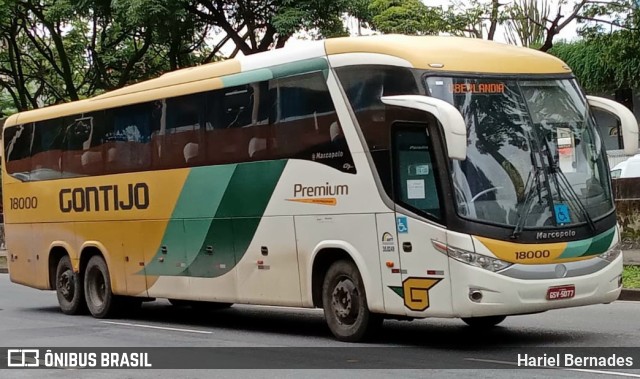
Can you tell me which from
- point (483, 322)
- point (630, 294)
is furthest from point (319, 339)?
point (630, 294)

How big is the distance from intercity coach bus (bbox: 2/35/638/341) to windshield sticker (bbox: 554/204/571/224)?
0.02 metres

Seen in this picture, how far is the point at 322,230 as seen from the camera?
41.8 feet

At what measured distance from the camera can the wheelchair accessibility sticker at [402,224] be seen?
1158cm

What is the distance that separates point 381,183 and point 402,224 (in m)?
0.54

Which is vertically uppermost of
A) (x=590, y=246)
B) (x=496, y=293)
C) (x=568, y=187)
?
(x=568, y=187)

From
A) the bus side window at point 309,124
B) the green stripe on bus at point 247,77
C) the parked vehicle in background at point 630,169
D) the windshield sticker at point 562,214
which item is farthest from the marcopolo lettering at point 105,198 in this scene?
the parked vehicle in background at point 630,169

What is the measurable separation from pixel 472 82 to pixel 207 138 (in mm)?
4472

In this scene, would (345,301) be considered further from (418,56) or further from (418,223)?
(418,56)

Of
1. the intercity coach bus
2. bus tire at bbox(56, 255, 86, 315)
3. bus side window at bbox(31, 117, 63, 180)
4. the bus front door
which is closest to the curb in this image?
the intercity coach bus

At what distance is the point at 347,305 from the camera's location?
12.5 m

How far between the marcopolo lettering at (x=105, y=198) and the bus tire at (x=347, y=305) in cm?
448

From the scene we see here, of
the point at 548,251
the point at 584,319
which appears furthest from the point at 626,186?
the point at 548,251

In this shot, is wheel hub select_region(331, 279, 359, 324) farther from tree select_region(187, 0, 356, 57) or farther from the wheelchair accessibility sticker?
tree select_region(187, 0, 356, 57)

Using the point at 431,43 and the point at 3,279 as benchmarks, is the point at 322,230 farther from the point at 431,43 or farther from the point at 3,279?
the point at 3,279
